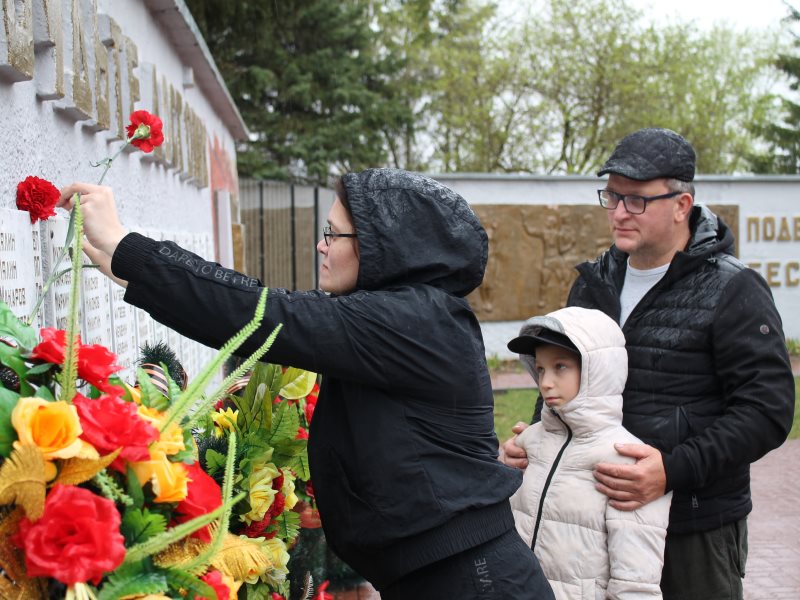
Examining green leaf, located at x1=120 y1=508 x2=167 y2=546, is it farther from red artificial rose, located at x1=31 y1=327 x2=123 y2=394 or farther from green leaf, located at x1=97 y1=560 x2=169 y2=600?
red artificial rose, located at x1=31 y1=327 x2=123 y2=394

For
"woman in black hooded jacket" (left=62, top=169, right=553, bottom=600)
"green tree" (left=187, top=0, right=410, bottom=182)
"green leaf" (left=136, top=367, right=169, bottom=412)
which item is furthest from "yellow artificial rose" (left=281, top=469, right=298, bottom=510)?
"green tree" (left=187, top=0, right=410, bottom=182)

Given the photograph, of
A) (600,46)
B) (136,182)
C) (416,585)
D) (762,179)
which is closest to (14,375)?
(416,585)

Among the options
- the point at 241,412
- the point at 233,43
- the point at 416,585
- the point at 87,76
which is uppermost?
the point at 233,43

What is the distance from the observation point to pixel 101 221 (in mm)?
1707

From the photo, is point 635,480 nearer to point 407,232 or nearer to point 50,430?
point 407,232

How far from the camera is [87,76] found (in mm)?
2873

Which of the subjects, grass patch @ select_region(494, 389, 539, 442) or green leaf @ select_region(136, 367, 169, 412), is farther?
grass patch @ select_region(494, 389, 539, 442)

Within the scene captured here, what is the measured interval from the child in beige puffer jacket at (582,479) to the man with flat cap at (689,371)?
0.06 meters

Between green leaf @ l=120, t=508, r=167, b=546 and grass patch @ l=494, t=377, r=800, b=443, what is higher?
green leaf @ l=120, t=508, r=167, b=546

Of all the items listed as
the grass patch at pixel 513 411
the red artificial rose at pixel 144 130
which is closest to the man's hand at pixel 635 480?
the red artificial rose at pixel 144 130

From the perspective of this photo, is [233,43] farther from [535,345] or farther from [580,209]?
[535,345]

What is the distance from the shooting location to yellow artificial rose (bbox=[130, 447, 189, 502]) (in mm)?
1176

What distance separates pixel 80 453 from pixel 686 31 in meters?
26.3

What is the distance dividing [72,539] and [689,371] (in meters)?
1.96
